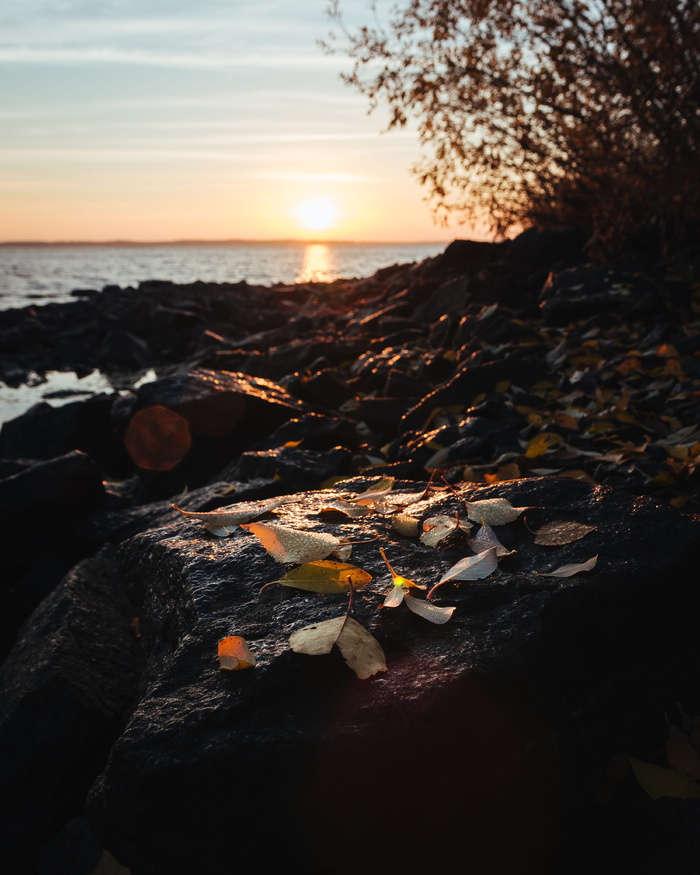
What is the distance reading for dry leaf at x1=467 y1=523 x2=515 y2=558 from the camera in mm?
1665

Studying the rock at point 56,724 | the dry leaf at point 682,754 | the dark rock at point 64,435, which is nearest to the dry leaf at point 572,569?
the dry leaf at point 682,754

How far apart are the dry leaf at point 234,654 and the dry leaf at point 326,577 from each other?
0.21 meters

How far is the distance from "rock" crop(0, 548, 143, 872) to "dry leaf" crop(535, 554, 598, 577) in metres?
1.29

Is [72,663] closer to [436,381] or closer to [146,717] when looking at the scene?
[146,717]

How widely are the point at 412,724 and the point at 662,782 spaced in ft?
1.79

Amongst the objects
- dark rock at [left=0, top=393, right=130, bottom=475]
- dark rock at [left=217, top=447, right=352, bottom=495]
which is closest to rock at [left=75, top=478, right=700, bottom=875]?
dark rock at [left=217, top=447, right=352, bottom=495]

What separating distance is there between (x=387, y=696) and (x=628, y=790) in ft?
1.90

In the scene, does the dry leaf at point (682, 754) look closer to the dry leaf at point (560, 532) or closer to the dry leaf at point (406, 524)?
the dry leaf at point (560, 532)

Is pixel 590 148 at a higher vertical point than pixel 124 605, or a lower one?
higher

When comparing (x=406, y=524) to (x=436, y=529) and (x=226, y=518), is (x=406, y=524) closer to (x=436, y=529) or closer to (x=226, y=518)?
(x=436, y=529)

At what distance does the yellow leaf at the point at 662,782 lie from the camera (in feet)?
4.28

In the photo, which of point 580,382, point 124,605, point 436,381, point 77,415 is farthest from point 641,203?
point 124,605

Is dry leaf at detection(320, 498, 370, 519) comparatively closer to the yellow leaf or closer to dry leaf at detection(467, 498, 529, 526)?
dry leaf at detection(467, 498, 529, 526)

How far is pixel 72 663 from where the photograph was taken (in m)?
2.10
